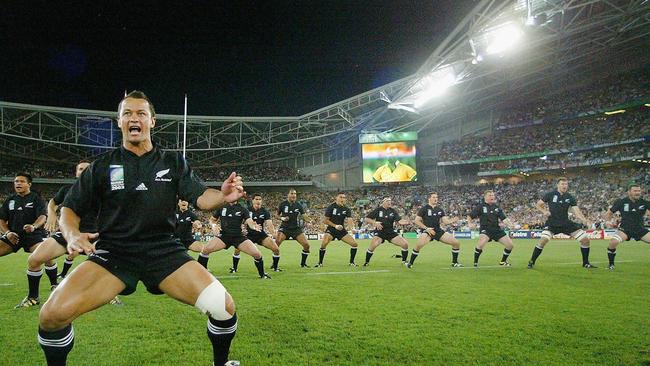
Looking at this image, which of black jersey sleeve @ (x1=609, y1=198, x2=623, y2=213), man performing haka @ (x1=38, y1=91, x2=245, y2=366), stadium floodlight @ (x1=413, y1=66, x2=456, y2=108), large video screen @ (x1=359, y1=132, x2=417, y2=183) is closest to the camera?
man performing haka @ (x1=38, y1=91, x2=245, y2=366)

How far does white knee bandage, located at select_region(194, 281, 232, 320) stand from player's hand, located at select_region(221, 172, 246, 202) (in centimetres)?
74

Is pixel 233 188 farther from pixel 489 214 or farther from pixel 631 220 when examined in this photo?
pixel 631 220

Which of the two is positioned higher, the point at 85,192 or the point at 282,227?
the point at 85,192

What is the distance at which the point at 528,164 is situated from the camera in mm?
43250

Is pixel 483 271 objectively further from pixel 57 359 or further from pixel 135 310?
pixel 57 359

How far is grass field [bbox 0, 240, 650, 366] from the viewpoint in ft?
13.6

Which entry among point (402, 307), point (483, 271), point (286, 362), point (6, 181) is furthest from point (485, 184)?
point (6, 181)

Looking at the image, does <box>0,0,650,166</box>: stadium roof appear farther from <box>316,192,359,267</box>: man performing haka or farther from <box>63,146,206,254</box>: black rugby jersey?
<box>63,146,206,254</box>: black rugby jersey

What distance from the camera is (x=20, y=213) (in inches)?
314

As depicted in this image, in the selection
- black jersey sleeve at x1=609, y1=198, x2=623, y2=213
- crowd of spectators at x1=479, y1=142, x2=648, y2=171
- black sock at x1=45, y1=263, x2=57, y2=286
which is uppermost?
crowd of spectators at x1=479, y1=142, x2=648, y2=171

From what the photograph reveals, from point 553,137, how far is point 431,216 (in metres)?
36.0

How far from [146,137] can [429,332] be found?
390cm

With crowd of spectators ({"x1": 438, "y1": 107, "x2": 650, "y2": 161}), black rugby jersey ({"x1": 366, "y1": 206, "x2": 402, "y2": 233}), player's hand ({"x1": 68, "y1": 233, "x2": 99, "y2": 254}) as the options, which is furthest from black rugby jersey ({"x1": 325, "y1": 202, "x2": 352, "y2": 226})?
crowd of spectators ({"x1": 438, "y1": 107, "x2": 650, "y2": 161})

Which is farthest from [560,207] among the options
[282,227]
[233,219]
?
[233,219]
